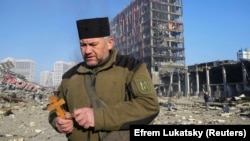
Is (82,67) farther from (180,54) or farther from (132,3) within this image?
(132,3)

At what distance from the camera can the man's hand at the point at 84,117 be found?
6.12 ft

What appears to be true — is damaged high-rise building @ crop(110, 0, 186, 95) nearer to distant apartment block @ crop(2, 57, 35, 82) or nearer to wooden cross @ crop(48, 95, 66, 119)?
wooden cross @ crop(48, 95, 66, 119)

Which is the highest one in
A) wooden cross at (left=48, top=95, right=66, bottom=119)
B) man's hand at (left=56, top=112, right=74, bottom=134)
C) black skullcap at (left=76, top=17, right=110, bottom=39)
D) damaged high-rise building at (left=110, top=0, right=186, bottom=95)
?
damaged high-rise building at (left=110, top=0, right=186, bottom=95)

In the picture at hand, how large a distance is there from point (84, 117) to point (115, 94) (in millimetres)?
340

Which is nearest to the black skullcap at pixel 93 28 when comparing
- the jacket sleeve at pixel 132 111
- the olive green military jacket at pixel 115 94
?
the olive green military jacket at pixel 115 94

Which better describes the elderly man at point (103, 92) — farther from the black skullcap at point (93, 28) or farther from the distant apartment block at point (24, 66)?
the distant apartment block at point (24, 66)

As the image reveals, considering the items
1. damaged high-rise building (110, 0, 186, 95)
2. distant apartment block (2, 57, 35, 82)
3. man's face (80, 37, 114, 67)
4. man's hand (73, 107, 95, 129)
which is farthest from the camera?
distant apartment block (2, 57, 35, 82)

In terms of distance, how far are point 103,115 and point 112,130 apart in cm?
15

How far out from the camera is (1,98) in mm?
30406

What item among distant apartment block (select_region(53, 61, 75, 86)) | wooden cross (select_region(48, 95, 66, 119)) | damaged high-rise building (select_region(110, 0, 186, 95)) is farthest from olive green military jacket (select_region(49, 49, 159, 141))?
distant apartment block (select_region(53, 61, 75, 86))

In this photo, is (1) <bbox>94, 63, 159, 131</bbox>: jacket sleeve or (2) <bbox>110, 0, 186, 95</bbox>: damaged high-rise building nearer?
(1) <bbox>94, 63, 159, 131</bbox>: jacket sleeve

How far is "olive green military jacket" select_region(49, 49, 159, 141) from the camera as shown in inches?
76.4

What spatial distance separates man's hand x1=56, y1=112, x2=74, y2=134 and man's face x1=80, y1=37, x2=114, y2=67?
1.53 ft

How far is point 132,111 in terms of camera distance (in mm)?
1938
